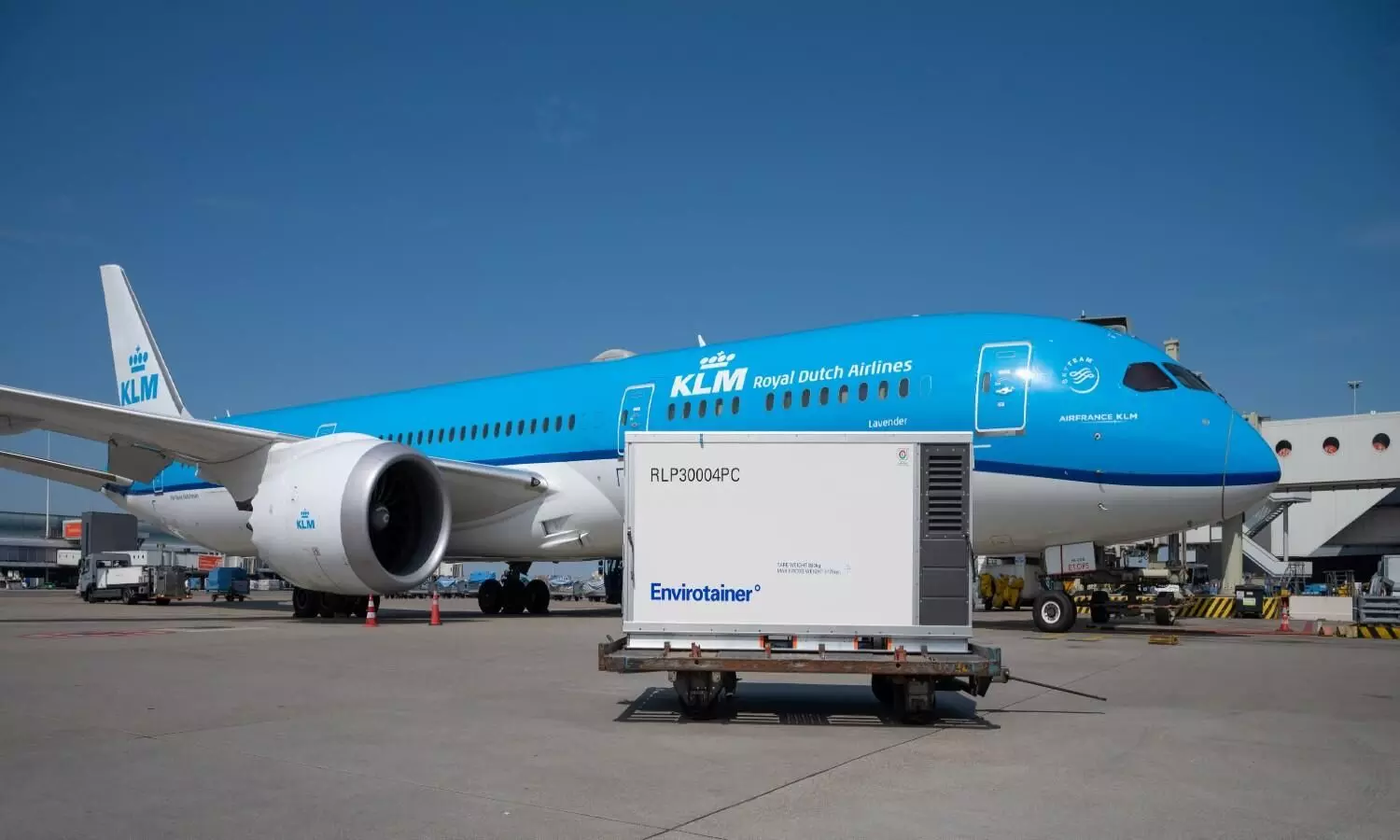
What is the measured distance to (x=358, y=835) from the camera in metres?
4.44

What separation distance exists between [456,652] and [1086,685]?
22.3ft

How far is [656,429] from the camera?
55.7 feet

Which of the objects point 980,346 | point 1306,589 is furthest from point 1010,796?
point 1306,589

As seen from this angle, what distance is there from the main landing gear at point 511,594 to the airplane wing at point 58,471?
273 inches

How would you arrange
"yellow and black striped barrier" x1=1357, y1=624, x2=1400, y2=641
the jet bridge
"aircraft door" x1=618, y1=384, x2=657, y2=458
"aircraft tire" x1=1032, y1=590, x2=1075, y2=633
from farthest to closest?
the jet bridge, "aircraft door" x1=618, y1=384, x2=657, y2=458, "yellow and black striped barrier" x1=1357, y1=624, x2=1400, y2=641, "aircraft tire" x1=1032, y1=590, x2=1075, y2=633

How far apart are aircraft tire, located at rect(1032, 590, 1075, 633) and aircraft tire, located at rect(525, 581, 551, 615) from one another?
10400 mm

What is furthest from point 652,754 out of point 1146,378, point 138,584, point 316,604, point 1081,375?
point 138,584

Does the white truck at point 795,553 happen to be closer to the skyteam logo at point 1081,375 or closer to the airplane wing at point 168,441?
the skyteam logo at point 1081,375

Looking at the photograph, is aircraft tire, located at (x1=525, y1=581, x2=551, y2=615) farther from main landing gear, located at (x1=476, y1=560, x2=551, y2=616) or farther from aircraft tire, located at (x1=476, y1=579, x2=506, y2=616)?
aircraft tire, located at (x1=476, y1=579, x2=506, y2=616)

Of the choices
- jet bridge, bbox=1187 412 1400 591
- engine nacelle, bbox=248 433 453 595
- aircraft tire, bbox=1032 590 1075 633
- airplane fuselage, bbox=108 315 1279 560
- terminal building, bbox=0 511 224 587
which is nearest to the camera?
airplane fuselage, bbox=108 315 1279 560

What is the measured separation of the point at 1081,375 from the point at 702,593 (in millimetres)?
7578

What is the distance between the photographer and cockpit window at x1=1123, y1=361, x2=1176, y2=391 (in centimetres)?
1310

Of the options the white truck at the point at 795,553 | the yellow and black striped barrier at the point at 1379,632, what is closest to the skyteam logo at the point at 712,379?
the white truck at the point at 795,553

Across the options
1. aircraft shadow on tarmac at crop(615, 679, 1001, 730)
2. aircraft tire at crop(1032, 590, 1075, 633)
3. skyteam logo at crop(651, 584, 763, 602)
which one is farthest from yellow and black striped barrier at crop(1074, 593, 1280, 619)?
skyteam logo at crop(651, 584, 763, 602)
